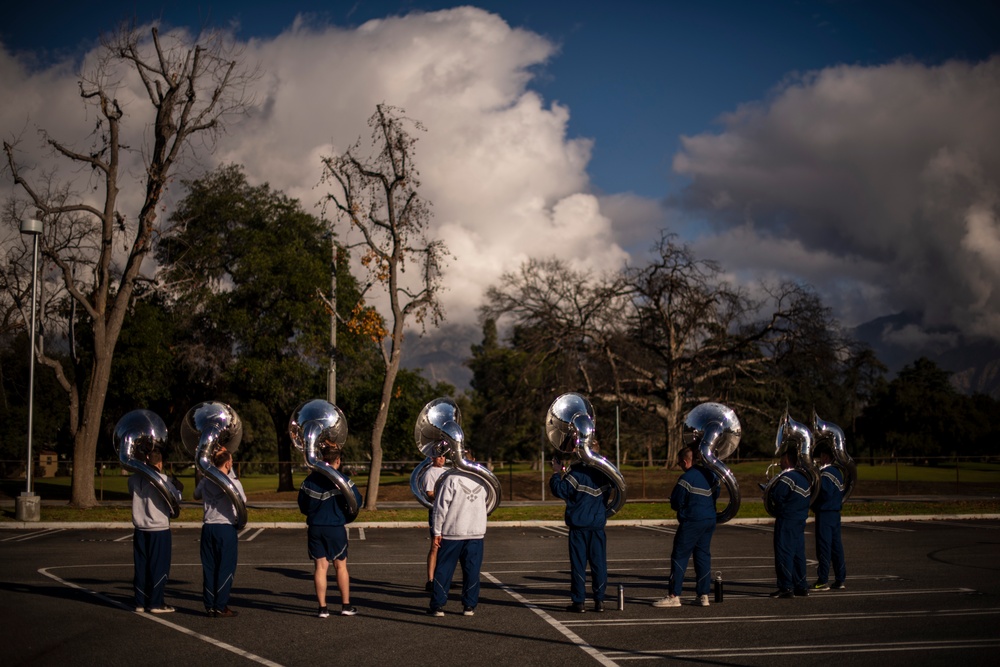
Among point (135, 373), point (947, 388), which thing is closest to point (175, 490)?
point (135, 373)

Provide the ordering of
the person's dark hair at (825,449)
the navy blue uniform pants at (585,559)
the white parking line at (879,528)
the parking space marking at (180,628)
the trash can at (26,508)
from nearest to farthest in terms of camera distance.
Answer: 1. the parking space marking at (180,628)
2. the navy blue uniform pants at (585,559)
3. the person's dark hair at (825,449)
4. the white parking line at (879,528)
5. the trash can at (26,508)

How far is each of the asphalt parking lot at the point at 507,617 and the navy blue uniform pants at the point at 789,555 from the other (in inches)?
11.2

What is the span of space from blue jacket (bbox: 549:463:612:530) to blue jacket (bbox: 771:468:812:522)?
2357mm

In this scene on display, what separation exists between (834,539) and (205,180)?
98.3 feet

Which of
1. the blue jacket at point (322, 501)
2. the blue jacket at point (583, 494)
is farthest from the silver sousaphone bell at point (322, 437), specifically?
the blue jacket at point (583, 494)

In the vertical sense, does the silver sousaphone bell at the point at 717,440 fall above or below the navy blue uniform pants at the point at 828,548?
above

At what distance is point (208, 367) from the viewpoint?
3388 centimetres

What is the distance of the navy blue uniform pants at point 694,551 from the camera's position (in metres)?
11.2

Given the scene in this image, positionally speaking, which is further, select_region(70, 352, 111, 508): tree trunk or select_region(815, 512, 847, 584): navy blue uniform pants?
select_region(70, 352, 111, 508): tree trunk

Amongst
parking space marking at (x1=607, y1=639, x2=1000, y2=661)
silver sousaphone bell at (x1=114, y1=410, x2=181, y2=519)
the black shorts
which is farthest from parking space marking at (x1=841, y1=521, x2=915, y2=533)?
silver sousaphone bell at (x1=114, y1=410, x2=181, y2=519)

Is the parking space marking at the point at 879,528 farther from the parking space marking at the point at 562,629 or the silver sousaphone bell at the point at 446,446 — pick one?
the silver sousaphone bell at the point at 446,446

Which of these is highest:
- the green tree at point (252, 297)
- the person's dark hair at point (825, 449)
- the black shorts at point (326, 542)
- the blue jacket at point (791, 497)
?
the green tree at point (252, 297)

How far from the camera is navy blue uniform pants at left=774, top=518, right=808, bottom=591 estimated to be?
11703 mm

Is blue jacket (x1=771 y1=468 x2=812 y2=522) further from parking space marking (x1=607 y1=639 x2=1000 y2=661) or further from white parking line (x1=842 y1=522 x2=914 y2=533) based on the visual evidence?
white parking line (x1=842 y1=522 x2=914 y2=533)
